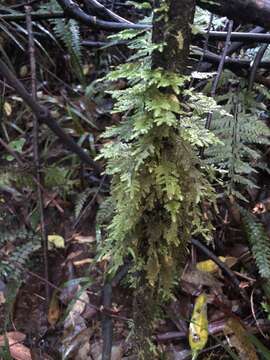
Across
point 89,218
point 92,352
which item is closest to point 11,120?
point 89,218

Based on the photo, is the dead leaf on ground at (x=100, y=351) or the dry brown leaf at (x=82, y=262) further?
the dry brown leaf at (x=82, y=262)

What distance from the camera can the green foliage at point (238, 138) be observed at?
164cm

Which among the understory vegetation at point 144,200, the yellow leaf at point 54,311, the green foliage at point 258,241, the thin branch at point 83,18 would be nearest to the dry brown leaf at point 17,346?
the understory vegetation at point 144,200

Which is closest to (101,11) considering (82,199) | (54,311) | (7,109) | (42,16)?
(42,16)

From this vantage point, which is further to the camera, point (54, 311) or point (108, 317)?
point (54, 311)

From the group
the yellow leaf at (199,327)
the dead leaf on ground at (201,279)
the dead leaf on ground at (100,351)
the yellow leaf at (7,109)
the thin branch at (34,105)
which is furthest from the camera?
the yellow leaf at (7,109)

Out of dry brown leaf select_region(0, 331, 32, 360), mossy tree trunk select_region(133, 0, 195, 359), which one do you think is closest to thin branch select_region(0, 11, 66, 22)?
mossy tree trunk select_region(133, 0, 195, 359)

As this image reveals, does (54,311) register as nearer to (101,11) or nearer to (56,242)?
(56,242)

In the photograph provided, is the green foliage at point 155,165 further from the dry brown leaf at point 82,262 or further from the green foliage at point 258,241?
the dry brown leaf at point 82,262

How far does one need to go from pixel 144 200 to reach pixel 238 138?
0.85 meters

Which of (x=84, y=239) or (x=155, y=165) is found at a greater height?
(x=155, y=165)

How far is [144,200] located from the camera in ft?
3.36

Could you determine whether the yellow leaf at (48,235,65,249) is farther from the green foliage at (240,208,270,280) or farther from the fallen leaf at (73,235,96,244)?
the green foliage at (240,208,270,280)

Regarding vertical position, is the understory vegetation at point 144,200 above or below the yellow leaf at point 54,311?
above
